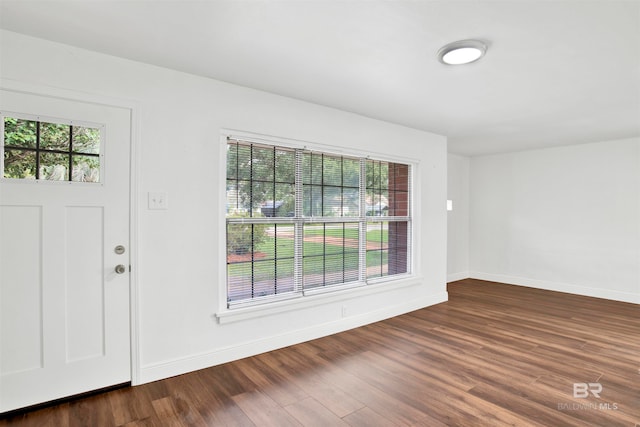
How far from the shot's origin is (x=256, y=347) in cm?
310

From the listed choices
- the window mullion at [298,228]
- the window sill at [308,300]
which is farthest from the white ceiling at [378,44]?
the window sill at [308,300]

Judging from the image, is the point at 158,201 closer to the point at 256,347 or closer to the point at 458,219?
the point at 256,347

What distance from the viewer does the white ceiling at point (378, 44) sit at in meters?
1.85

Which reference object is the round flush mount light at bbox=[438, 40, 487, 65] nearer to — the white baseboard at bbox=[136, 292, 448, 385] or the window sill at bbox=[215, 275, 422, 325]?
the window sill at bbox=[215, 275, 422, 325]

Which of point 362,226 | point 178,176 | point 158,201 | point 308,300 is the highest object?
point 178,176

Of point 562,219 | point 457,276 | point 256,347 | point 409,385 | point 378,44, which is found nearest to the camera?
point 378,44

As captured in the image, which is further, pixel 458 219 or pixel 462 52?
pixel 458 219

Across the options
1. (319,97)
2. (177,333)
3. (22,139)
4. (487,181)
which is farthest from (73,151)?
(487,181)

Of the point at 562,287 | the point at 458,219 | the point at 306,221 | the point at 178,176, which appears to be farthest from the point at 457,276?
the point at 178,176

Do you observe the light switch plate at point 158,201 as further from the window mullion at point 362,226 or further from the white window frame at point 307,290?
the window mullion at point 362,226

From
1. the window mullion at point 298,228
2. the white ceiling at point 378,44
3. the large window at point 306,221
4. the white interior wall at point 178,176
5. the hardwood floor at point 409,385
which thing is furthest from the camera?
the window mullion at point 298,228

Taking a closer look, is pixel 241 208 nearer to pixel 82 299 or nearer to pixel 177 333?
pixel 177 333

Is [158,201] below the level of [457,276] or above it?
above

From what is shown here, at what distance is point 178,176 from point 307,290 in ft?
5.60
